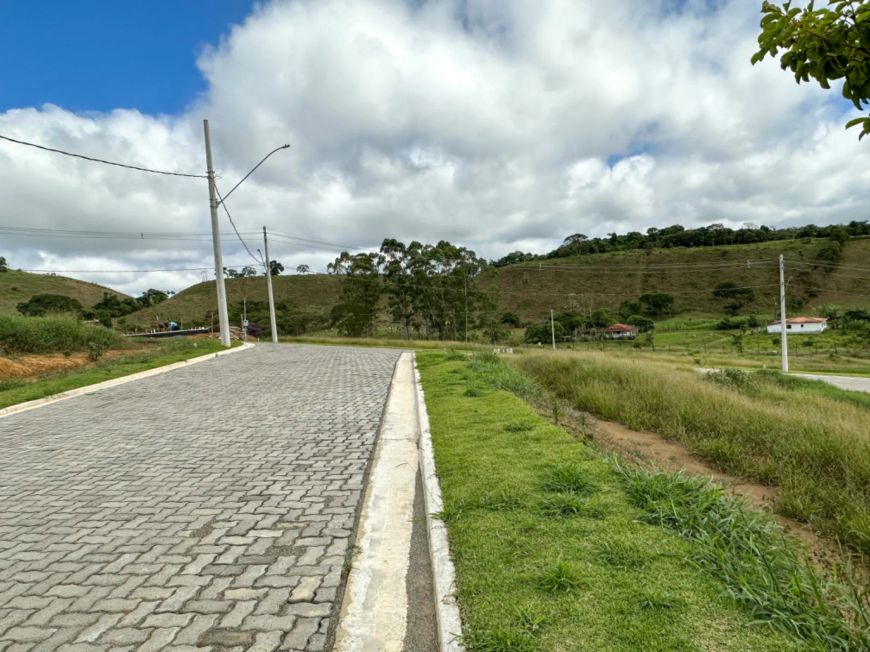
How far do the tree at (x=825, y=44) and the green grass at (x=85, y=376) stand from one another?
13.1 metres

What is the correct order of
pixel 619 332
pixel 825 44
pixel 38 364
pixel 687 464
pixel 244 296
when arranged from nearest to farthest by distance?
pixel 825 44 < pixel 687 464 < pixel 38 364 < pixel 619 332 < pixel 244 296

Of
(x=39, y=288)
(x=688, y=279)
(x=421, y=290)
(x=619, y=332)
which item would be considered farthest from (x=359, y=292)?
(x=688, y=279)

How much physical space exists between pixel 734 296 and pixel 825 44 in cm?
9565

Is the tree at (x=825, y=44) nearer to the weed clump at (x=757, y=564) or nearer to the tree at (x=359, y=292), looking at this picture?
the weed clump at (x=757, y=564)

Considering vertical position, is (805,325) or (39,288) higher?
(39,288)

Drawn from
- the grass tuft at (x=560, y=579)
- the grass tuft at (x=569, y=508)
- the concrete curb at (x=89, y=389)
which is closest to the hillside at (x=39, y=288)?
the concrete curb at (x=89, y=389)

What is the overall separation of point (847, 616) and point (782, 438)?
15.5ft

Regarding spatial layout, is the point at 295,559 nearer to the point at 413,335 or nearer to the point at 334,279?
the point at 413,335

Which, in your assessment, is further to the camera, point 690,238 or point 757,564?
point 690,238

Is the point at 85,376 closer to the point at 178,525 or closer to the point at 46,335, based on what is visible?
the point at 46,335

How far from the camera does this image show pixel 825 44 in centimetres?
196

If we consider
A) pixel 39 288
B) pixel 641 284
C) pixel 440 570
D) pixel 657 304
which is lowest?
pixel 440 570

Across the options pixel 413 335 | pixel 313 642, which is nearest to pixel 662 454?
pixel 313 642

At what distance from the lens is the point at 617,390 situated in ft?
36.5
